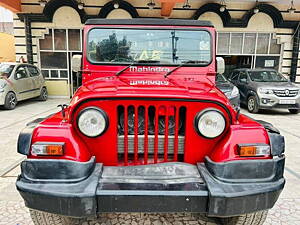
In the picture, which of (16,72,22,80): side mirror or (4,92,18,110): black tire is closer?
(4,92,18,110): black tire

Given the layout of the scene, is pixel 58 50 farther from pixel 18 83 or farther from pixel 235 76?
pixel 235 76

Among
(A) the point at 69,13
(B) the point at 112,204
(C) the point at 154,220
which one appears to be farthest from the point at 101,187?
(A) the point at 69,13

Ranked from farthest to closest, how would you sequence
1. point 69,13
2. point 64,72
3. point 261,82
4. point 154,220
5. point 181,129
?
1. point 64,72
2. point 69,13
3. point 261,82
4. point 154,220
5. point 181,129

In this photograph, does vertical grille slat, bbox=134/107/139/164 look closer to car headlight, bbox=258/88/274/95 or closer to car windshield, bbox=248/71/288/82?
car headlight, bbox=258/88/274/95

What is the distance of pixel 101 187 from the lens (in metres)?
1.83

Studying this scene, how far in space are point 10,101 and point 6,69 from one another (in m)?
1.30

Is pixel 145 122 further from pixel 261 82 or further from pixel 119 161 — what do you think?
pixel 261 82

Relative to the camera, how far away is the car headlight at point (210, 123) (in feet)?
6.72

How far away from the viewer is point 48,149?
1945mm

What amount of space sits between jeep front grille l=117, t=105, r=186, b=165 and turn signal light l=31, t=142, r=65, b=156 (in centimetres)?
48

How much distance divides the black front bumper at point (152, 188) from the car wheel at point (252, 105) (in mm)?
7078

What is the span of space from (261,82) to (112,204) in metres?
8.36

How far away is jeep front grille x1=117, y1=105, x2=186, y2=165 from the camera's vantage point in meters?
2.11

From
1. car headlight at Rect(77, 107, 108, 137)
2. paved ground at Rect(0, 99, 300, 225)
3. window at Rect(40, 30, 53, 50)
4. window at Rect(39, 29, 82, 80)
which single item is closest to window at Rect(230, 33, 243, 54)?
paved ground at Rect(0, 99, 300, 225)
